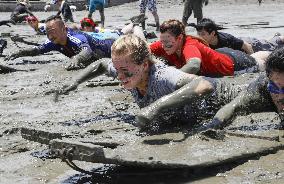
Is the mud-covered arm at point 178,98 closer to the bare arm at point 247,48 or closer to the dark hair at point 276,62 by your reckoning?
the dark hair at point 276,62

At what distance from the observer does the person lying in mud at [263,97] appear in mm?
4234

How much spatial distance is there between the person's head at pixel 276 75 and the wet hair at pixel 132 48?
2.98 feet

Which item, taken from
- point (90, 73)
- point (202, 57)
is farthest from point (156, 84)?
point (202, 57)

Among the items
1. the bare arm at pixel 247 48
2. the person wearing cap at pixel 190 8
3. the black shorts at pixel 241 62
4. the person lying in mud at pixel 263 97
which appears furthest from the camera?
the person wearing cap at pixel 190 8

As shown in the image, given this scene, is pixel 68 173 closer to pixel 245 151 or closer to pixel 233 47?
pixel 245 151

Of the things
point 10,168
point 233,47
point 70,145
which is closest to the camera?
point 70,145

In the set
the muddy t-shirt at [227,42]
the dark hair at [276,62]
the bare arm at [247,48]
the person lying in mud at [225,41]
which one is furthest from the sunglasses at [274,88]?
the bare arm at [247,48]

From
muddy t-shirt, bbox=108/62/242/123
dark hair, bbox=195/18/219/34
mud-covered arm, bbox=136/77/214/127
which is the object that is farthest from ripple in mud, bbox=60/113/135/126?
dark hair, bbox=195/18/219/34

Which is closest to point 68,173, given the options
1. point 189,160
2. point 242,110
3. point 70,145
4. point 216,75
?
point 70,145

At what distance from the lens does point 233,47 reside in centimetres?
762

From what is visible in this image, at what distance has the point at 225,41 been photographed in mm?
7594

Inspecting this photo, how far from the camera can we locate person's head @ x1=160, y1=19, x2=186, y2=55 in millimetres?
5879

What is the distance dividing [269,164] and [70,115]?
9.18 ft

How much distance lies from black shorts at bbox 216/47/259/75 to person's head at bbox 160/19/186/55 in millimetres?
1036
